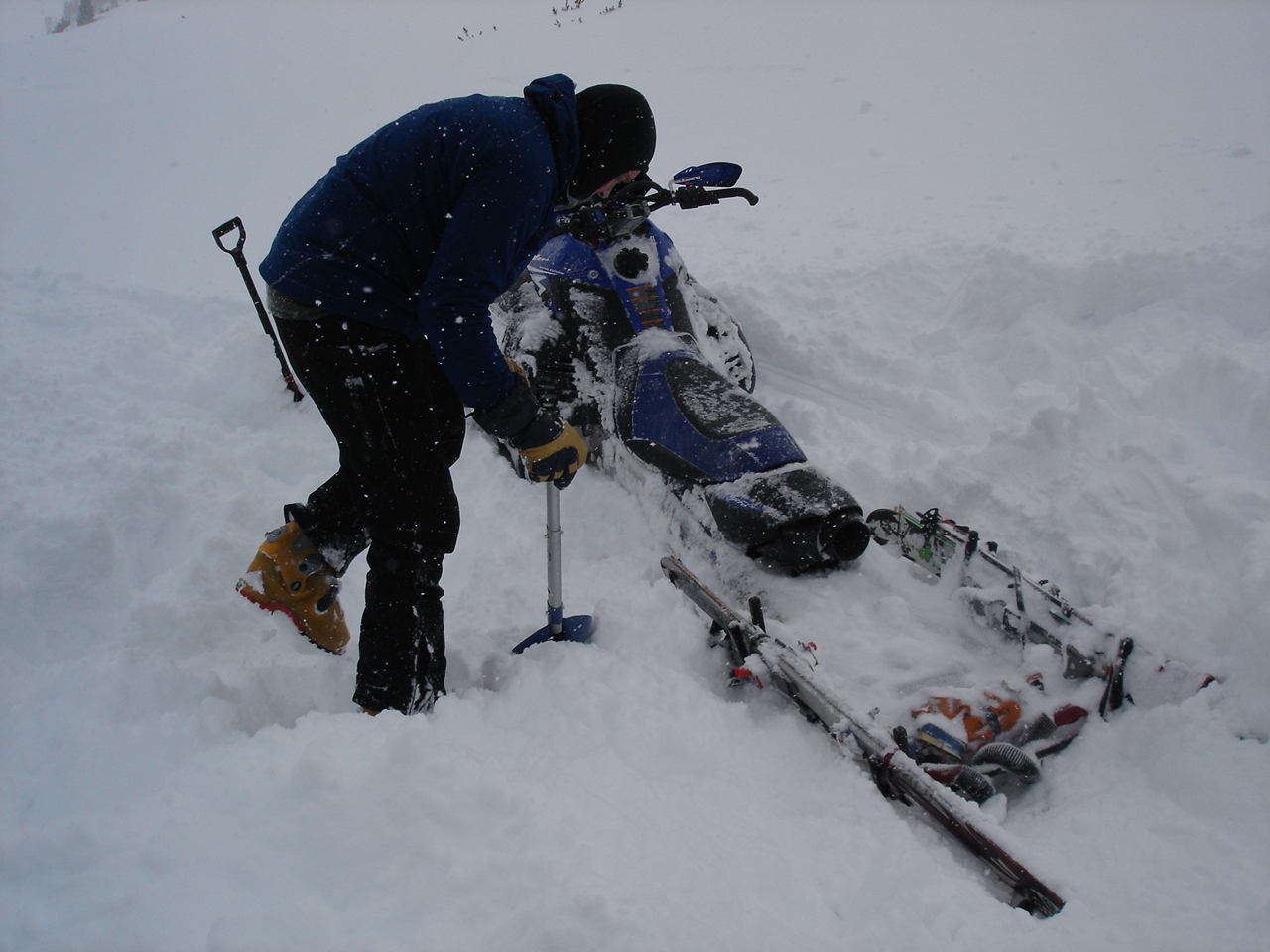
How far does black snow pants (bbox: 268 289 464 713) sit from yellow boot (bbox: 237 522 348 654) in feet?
1.39

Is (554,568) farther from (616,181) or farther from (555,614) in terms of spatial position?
(616,181)

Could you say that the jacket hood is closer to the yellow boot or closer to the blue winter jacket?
the blue winter jacket

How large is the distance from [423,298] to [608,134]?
2.37ft

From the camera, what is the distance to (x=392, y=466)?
2.22m

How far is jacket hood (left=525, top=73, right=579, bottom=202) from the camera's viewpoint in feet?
6.52

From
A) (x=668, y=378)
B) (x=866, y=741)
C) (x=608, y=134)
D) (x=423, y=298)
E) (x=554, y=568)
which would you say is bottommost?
(x=866, y=741)

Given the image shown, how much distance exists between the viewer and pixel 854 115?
11633 millimetres

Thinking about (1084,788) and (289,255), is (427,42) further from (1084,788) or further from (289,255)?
(1084,788)

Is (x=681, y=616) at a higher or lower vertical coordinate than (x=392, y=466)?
lower

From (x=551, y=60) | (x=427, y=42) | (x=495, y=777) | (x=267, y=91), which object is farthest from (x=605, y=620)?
(x=427, y=42)

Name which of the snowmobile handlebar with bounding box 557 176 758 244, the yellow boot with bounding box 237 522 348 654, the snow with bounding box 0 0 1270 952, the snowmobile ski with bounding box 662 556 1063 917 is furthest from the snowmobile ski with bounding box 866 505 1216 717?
the yellow boot with bounding box 237 522 348 654

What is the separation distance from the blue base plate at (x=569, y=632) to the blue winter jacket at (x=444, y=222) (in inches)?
39.7

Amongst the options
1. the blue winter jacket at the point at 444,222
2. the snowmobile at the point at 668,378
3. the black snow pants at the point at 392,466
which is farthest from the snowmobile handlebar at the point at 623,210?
the black snow pants at the point at 392,466

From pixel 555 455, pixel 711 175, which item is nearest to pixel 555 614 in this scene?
pixel 555 455
